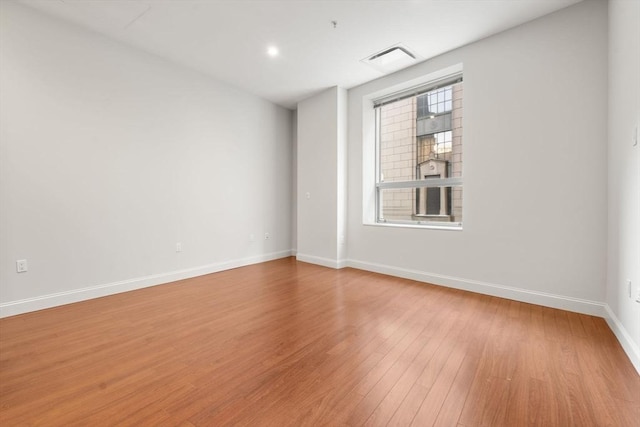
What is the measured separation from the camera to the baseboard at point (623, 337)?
5.56ft

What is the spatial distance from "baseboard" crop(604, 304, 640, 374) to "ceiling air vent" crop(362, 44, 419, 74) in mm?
3275

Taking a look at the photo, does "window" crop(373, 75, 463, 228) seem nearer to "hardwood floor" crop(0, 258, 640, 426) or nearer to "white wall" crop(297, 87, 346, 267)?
"white wall" crop(297, 87, 346, 267)

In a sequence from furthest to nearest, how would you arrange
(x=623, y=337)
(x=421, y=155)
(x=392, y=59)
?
(x=421, y=155) → (x=392, y=59) → (x=623, y=337)

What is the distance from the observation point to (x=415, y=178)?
3.94 m

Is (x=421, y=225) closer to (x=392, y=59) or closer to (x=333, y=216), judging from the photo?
(x=333, y=216)

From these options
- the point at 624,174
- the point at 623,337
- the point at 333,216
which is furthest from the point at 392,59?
the point at 623,337

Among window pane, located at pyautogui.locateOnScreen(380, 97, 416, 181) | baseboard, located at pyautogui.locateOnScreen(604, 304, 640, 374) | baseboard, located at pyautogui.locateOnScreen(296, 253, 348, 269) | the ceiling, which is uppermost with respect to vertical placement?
the ceiling

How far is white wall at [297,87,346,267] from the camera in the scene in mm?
4383

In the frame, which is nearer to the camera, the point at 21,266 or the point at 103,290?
the point at 21,266

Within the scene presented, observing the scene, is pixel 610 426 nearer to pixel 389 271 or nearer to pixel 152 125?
pixel 389 271

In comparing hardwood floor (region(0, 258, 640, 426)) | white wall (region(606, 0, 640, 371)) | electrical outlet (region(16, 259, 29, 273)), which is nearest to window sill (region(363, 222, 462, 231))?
hardwood floor (region(0, 258, 640, 426))

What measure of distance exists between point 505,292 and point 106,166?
4.64 m

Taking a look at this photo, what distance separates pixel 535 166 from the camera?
108 inches

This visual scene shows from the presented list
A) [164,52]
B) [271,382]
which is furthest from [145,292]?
[164,52]
